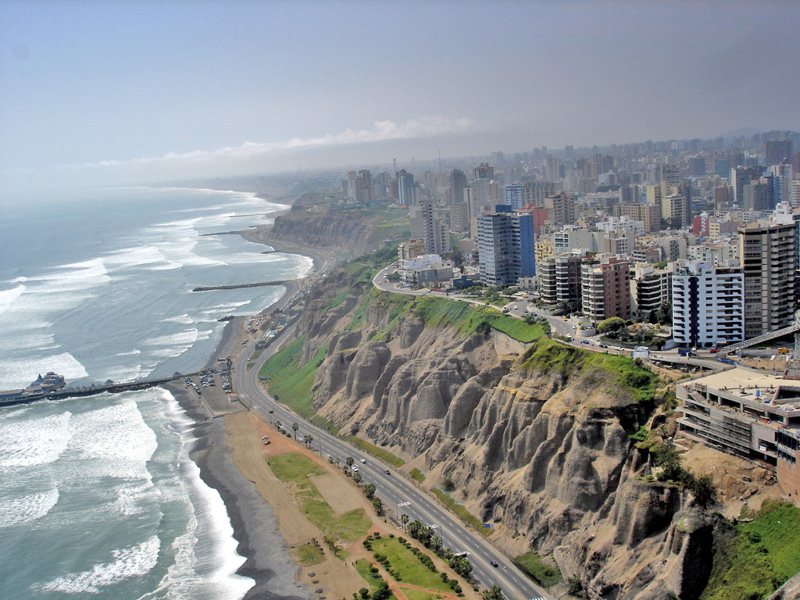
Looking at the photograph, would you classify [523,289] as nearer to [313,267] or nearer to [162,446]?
[162,446]

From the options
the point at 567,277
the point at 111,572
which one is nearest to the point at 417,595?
the point at 111,572

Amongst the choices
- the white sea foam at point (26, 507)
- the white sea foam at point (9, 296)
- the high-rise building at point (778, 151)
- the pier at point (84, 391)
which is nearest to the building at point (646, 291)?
the white sea foam at point (26, 507)

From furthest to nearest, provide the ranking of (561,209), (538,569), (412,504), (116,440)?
(561,209)
(116,440)
(412,504)
(538,569)

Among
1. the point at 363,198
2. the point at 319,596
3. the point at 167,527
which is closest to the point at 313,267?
the point at 363,198

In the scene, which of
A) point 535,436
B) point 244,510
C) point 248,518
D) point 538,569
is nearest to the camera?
point 538,569

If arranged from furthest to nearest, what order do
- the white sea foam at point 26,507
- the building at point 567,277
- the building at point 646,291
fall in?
the building at point 567,277
the building at point 646,291
the white sea foam at point 26,507

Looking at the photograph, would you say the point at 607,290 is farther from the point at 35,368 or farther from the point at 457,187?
the point at 457,187

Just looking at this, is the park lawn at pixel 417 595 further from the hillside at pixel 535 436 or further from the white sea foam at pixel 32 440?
the white sea foam at pixel 32 440
